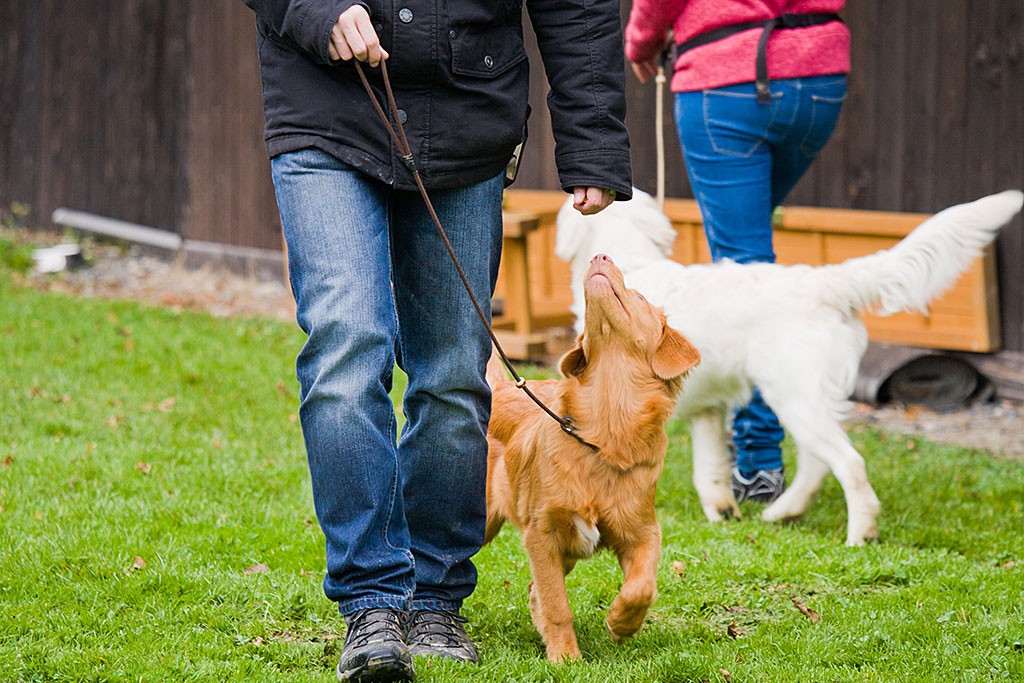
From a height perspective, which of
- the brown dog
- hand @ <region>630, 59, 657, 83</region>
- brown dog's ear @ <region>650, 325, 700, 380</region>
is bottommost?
the brown dog

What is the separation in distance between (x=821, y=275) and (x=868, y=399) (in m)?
2.64

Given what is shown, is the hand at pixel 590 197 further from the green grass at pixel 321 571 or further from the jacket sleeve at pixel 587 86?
the green grass at pixel 321 571

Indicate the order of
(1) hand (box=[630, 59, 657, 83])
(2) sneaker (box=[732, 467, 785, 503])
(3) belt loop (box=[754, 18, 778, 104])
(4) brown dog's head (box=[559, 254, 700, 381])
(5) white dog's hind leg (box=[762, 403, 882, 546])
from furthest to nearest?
1. (1) hand (box=[630, 59, 657, 83])
2. (2) sneaker (box=[732, 467, 785, 503])
3. (3) belt loop (box=[754, 18, 778, 104])
4. (5) white dog's hind leg (box=[762, 403, 882, 546])
5. (4) brown dog's head (box=[559, 254, 700, 381])

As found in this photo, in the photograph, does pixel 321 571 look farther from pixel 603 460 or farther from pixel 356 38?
pixel 356 38

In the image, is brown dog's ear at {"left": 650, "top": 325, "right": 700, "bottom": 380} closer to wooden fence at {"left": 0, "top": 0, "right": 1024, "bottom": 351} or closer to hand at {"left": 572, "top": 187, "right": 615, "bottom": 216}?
hand at {"left": 572, "top": 187, "right": 615, "bottom": 216}

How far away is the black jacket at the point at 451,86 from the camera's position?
2.89 meters

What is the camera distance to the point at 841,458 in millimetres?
4516

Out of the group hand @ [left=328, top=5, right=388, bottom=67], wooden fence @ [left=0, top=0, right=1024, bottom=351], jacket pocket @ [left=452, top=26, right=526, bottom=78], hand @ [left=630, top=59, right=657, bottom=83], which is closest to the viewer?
hand @ [left=328, top=5, right=388, bottom=67]

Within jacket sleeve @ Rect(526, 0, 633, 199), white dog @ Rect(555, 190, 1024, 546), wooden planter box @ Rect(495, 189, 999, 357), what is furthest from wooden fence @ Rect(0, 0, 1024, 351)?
jacket sleeve @ Rect(526, 0, 633, 199)

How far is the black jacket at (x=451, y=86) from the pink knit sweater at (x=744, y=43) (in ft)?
5.28

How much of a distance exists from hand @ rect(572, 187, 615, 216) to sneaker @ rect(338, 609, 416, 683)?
1.09m

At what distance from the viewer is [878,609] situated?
3.67 meters

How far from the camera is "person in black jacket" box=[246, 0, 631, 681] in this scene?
9.31 feet

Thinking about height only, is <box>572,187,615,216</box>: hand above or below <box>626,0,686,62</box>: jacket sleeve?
below
